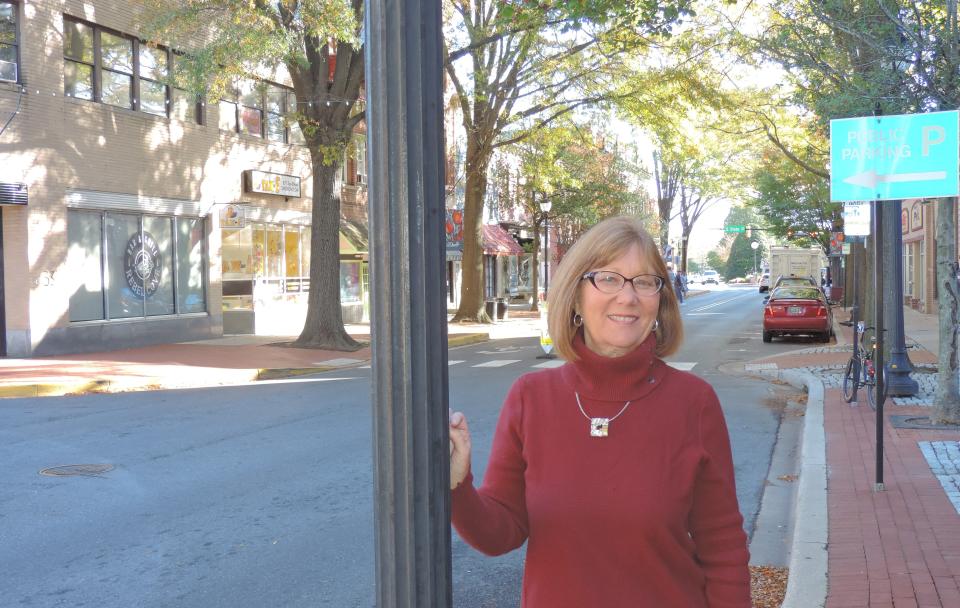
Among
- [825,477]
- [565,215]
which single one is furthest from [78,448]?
[565,215]

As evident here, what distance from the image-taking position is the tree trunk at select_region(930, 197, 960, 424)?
30.0 ft

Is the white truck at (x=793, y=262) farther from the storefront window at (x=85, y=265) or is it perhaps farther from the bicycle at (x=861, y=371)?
the bicycle at (x=861, y=371)

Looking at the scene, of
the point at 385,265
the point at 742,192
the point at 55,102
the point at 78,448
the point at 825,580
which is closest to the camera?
the point at 385,265

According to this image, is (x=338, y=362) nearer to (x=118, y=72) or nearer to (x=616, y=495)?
(x=118, y=72)

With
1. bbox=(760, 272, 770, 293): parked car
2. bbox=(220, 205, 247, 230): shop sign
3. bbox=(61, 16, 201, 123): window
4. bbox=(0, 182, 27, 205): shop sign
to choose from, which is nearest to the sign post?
bbox=(61, 16, 201, 123): window

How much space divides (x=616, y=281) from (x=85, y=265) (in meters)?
18.2

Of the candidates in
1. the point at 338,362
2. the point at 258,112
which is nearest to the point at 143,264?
the point at 338,362

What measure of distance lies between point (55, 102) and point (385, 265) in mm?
18247

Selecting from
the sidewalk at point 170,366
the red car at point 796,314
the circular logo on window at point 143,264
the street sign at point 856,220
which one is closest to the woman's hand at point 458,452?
the street sign at point 856,220

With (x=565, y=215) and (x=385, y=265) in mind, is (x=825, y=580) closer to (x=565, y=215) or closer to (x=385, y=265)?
(x=385, y=265)

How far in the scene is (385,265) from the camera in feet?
5.71

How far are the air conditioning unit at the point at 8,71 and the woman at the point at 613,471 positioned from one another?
1735cm

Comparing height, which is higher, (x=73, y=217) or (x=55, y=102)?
(x=55, y=102)

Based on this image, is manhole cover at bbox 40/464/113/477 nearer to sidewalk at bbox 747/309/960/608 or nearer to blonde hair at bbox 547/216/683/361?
sidewalk at bbox 747/309/960/608
